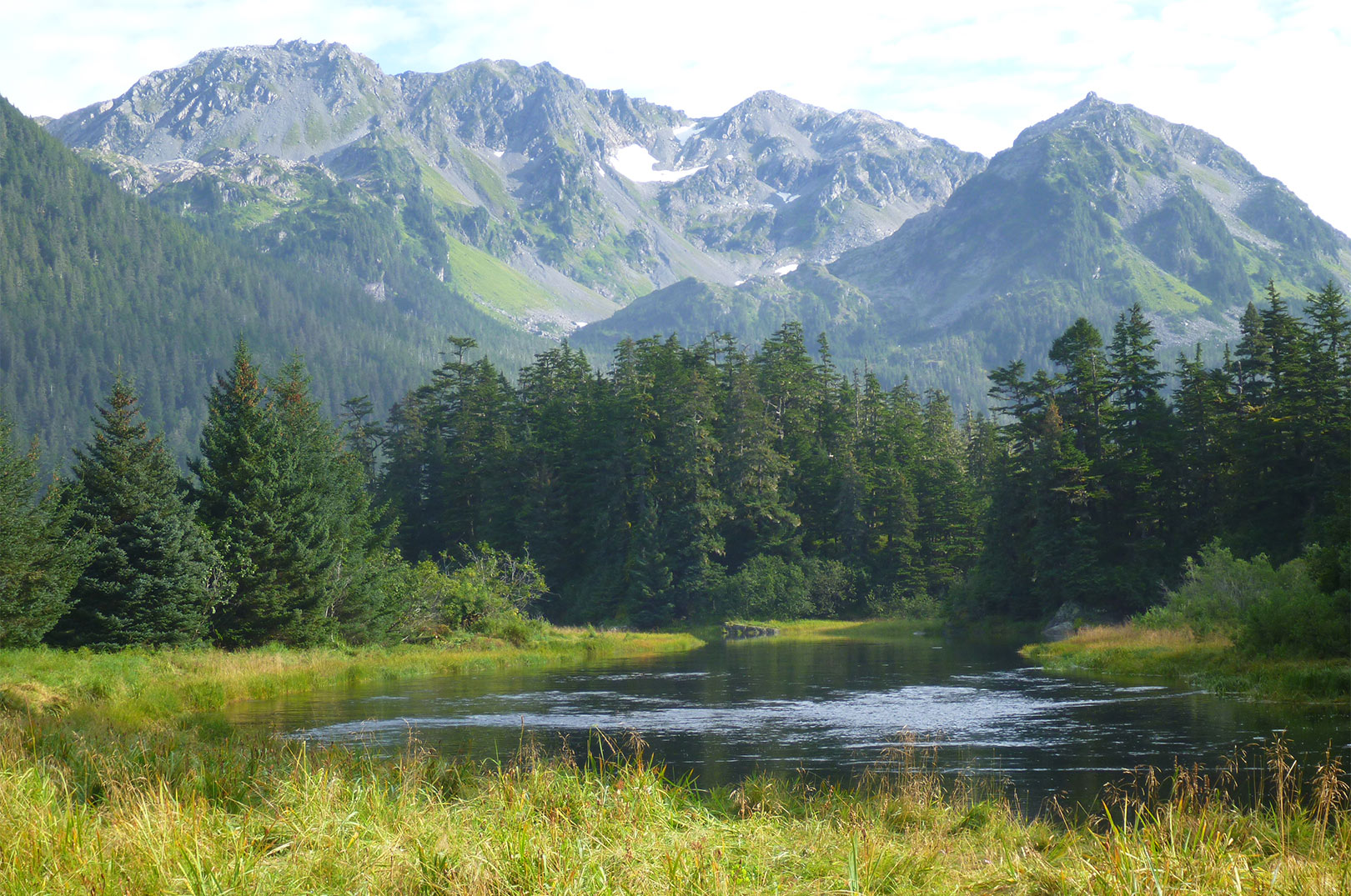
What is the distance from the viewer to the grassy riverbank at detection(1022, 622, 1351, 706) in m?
31.0

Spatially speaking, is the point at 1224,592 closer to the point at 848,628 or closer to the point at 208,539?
the point at 208,539

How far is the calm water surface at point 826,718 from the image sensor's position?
2312 cm

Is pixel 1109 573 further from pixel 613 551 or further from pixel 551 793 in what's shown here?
pixel 551 793

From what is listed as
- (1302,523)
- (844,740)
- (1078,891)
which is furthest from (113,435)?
(1302,523)

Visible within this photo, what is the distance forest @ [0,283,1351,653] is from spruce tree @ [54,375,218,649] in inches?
4.5

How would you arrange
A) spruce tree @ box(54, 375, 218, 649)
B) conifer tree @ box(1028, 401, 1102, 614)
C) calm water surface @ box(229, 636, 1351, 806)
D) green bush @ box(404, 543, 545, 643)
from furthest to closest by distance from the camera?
conifer tree @ box(1028, 401, 1102, 614), green bush @ box(404, 543, 545, 643), spruce tree @ box(54, 375, 218, 649), calm water surface @ box(229, 636, 1351, 806)

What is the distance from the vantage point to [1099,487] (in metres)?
74.1

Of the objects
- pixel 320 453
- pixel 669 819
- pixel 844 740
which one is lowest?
pixel 844 740

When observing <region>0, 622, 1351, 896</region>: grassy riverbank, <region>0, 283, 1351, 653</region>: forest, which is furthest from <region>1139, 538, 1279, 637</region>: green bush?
<region>0, 622, 1351, 896</region>: grassy riverbank

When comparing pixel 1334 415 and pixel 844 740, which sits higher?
pixel 1334 415

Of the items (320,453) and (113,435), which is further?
(320,453)

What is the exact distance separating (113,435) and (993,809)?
1532 inches

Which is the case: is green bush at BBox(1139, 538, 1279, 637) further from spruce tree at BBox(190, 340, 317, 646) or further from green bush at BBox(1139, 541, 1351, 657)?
spruce tree at BBox(190, 340, 317, 646)

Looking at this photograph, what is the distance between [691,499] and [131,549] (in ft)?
194
